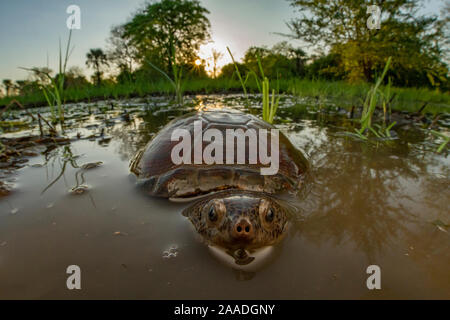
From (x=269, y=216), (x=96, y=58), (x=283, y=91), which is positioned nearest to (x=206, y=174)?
(x=269, y=216)

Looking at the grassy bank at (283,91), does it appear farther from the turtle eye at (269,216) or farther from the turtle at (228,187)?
the turtle eye at (269,216)

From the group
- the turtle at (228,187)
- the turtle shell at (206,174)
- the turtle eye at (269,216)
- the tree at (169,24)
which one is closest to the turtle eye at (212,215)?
the turtle at (228,187)

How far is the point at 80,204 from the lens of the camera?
5.27ft

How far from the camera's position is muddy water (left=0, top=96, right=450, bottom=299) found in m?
0.99

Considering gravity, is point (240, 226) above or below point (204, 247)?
above

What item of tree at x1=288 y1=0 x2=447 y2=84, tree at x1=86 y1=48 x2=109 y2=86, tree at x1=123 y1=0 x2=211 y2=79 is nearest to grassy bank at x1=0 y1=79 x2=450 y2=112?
tree at x1=288 y1=0 x2=447 y2=84

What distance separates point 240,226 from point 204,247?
25 centimetres

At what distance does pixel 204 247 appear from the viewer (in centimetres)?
123

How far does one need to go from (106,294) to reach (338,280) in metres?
0.92

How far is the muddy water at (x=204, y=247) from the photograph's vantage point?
0.99 m

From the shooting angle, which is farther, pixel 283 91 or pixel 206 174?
pixel 283 91

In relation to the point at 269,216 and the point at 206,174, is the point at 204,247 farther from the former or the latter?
the point at 206,174

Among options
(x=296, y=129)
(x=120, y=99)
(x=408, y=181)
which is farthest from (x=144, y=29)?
(x=408, y=181)
